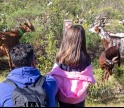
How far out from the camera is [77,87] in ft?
13.3

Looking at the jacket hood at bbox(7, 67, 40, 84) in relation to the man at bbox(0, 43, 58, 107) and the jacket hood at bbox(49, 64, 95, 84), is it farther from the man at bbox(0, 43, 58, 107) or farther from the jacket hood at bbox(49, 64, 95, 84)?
the jacket hood at bbox(49, 64, 95, 84)

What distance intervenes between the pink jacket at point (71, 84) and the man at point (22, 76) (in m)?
0.45

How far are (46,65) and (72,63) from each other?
4.22 meters

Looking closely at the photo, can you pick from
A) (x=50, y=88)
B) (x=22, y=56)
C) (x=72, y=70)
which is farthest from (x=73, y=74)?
(x=22, y=56)

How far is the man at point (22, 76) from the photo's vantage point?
10.8ft

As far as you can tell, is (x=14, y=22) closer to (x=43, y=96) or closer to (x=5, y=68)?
(x=5, y=68)

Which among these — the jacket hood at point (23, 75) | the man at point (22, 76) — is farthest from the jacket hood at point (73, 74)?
the jacket hood at point (23, 75)

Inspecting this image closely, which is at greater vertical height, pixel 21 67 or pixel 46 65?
pixel 21 67

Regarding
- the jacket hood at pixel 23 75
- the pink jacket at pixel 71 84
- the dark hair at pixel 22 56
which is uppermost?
the dark hair at pixel 22 56

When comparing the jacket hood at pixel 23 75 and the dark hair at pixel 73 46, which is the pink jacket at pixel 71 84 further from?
the jacket hood at pixel 23 75

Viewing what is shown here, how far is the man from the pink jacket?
17.8 inches

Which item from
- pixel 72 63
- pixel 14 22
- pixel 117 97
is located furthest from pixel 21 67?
pixel 14 22

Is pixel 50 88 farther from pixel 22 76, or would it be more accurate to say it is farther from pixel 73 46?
pixel 73 46

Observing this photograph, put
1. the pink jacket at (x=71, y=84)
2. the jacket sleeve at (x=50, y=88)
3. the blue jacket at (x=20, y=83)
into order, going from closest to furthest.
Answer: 1. the blue jacket at (x=20, y=83)
2. the jacket sleeve at (x=50, y=88)
3. the pink jacket at (x=71, y=84)
